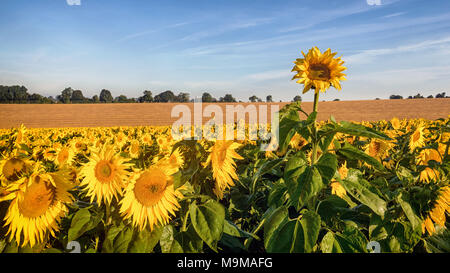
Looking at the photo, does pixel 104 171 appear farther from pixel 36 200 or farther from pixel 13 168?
pixel 13 168

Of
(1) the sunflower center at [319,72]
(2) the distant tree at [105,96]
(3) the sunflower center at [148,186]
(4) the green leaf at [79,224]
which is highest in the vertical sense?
(2) the distant tree at [105,96]

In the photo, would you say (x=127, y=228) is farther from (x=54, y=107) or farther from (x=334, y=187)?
(x=54, y=107)

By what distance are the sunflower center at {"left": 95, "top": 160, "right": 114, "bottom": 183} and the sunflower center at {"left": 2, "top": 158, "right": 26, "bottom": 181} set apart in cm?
49

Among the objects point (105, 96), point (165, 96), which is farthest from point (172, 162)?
point (105, 96)

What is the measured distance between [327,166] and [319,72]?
0.85m

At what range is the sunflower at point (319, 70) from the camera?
1947 mm

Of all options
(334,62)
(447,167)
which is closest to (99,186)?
(334,62)

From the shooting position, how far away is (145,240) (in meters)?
1.60

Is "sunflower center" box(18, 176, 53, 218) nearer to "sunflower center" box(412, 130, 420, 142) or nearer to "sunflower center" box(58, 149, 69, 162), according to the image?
"sunflower center" box(58, 149, 69, 162)

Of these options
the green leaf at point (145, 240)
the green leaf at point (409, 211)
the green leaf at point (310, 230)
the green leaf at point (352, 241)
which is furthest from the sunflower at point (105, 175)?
the green leaf at point (409, 211)

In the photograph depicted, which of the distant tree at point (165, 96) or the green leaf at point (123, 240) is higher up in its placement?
the distant tree at point (165, 96)

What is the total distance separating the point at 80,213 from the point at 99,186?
0.73 feet

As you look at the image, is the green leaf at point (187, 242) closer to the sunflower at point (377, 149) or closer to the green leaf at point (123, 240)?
the green leaf at point (123, 240)

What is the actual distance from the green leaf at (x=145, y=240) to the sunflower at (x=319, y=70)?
1.36 meters
